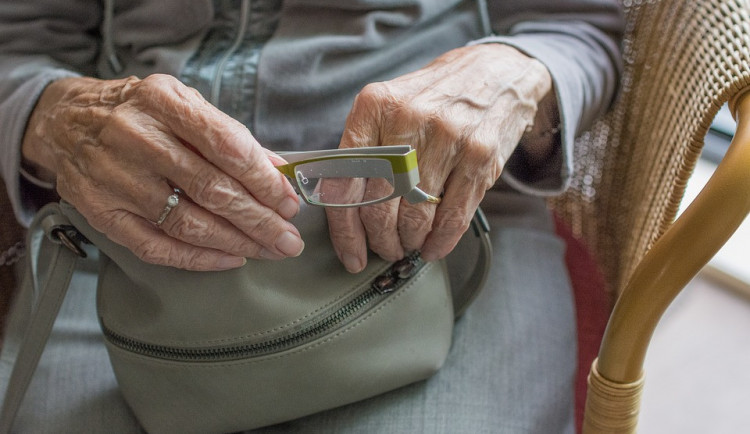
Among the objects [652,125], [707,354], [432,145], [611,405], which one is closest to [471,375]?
[611,405]

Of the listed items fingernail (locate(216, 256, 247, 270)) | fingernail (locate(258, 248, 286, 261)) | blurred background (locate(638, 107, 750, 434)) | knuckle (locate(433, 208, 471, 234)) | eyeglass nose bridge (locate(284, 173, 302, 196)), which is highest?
eyeglass nose bridge (locate(284, 173, 302, 196))

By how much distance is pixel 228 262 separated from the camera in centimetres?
56

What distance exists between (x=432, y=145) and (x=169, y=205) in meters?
0.23

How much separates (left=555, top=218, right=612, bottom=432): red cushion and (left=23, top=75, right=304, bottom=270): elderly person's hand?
1.51ft

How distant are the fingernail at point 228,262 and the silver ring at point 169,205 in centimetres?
6

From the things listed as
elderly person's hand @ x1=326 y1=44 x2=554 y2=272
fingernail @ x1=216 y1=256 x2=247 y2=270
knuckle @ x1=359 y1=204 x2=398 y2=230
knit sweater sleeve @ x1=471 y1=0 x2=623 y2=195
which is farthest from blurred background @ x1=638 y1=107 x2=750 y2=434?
fingernail @ x1=216 y1=256 x2=247 y2=270

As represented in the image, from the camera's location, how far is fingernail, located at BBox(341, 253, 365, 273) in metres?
0.58

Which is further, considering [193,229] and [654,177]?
[654,177]

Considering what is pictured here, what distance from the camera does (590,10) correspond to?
0.79 metres

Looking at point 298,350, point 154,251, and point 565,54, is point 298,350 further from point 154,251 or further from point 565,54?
point 565,54

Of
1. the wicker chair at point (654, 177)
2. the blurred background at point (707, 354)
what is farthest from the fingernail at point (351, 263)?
the blurred background at point (707, 354)

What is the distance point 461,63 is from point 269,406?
385mm

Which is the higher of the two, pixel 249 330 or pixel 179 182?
pixel 179 182

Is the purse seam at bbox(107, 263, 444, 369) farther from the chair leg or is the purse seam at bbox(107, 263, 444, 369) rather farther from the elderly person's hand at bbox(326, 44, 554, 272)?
the chair leg
